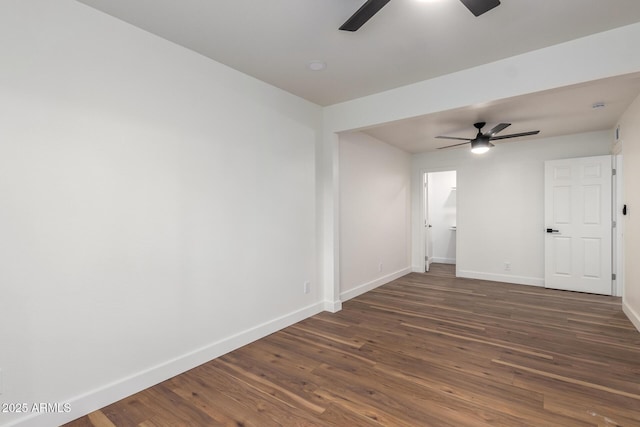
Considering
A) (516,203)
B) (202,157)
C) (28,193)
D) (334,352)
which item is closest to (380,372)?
A: (334,352)

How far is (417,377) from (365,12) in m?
2.52

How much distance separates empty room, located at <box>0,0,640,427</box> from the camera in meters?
1.85

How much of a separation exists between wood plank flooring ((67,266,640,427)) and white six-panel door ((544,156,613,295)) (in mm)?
1111

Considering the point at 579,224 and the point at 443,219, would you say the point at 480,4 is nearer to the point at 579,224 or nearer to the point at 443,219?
the point at 579,224

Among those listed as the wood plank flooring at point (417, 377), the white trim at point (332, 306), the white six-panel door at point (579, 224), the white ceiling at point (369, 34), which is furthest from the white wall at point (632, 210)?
the white trim at point (332, 306)

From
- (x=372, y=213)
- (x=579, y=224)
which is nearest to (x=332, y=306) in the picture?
(x=372, y=213)

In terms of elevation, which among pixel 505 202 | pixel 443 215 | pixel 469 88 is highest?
pixel 469 88

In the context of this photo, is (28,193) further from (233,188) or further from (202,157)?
(233,188)

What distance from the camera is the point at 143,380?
2.25 metres

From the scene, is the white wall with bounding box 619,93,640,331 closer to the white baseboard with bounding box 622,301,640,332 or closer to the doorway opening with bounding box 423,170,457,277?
the white baseboard with bounding box 622,301,640,332

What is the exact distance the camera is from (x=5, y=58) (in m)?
1.71

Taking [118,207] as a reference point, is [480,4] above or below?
above

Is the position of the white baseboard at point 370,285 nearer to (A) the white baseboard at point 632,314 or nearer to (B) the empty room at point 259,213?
(B) the empty room at point 259,213

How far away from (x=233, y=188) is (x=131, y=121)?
0.97m
